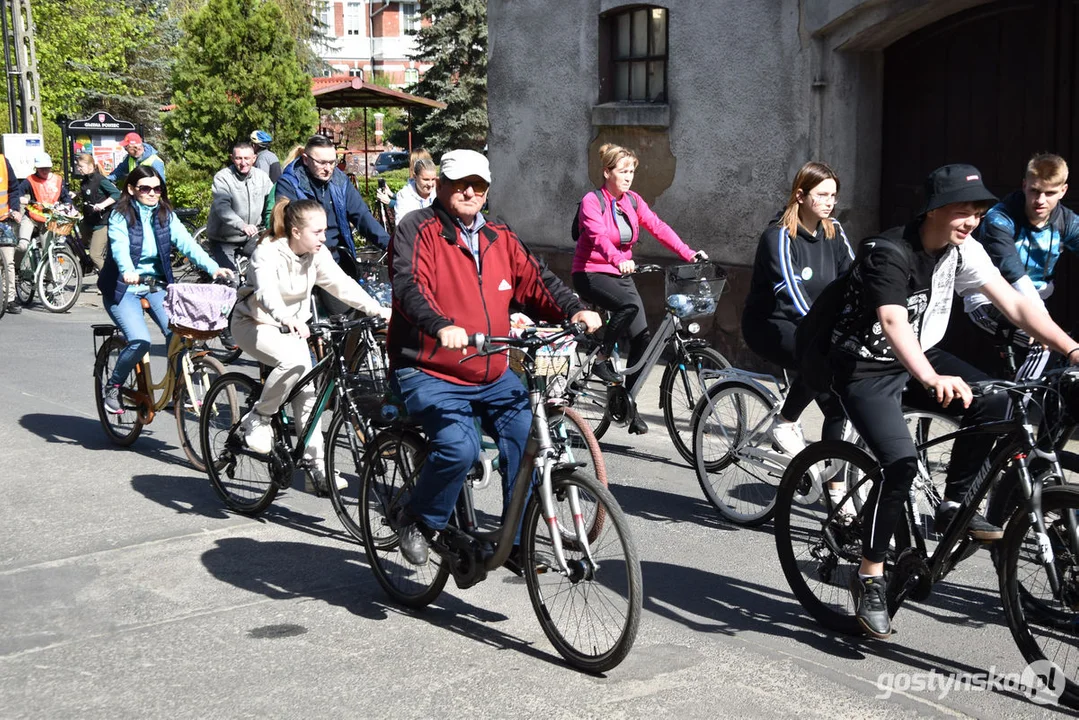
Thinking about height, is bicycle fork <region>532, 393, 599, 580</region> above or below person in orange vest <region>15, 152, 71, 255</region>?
below

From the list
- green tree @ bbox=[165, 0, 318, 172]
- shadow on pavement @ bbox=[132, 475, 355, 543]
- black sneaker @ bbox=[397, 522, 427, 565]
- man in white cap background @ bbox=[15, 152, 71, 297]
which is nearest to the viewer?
black sneaker @ bbox=[397, 522, 427, 565]

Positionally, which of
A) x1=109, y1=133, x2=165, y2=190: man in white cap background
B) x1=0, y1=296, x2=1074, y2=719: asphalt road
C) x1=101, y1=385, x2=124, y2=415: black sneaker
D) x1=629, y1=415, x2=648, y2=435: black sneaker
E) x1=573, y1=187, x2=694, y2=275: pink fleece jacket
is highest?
x1=109, y1=133, x2=165, y2=190: man in white cap background

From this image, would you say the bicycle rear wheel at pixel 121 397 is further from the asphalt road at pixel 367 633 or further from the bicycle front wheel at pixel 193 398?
the asphalt road at pixel 367 633

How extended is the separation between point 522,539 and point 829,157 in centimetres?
707

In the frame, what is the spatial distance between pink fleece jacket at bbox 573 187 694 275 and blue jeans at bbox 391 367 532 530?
134 inches

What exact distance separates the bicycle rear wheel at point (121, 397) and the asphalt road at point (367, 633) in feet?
3.50

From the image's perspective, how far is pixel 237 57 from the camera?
2400cm

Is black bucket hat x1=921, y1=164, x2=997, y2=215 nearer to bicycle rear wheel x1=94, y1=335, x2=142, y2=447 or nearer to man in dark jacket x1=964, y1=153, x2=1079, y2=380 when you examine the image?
man in dark jacket x1=964, y1=153, x2=1079, y2=380

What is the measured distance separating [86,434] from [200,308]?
1969 mm

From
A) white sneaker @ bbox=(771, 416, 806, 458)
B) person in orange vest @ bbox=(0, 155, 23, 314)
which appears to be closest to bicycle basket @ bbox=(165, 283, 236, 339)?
white sneaker @ bbox=(771, 416, 806, 458)

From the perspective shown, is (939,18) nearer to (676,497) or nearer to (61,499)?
(676,497)

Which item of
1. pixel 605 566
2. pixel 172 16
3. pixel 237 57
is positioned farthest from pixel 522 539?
pixel 172 16

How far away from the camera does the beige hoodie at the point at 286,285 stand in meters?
6.78

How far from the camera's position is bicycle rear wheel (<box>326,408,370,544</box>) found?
249 inches
